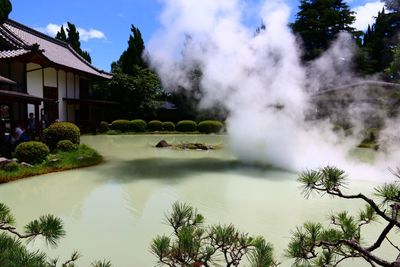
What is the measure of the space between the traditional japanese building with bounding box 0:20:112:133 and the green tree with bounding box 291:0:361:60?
1701 cm

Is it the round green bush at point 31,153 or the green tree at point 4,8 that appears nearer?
the round green bush at point 31,153

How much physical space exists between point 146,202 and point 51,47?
2082 cm

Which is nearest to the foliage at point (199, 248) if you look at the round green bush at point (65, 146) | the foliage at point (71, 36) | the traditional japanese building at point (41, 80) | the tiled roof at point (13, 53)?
the traditional japanese building at point (41, 80)

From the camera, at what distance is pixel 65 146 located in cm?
1369

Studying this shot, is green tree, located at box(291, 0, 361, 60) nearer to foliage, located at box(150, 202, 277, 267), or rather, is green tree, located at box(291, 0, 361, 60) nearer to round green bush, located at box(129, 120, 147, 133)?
round green bush, located at box(129, 120, 147, 133)

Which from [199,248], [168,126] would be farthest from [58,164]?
[168,126]

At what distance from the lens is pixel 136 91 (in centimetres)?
2942

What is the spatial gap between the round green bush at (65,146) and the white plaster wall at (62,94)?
10.0 metres

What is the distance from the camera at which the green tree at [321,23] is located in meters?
30.7

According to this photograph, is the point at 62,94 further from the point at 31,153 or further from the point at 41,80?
the point at 31,153

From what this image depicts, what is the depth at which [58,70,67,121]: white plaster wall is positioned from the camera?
2308 cm

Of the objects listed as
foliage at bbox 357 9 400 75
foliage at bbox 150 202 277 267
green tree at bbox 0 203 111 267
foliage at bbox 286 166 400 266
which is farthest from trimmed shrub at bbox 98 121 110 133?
foliage at bbox 286 166 400 266

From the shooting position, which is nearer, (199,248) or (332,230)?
(199,248)

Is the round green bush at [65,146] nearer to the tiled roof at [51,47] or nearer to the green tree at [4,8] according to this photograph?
the green tree at [4,8]
